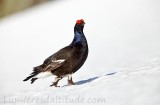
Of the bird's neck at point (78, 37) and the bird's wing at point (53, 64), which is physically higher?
the bird's neck at point (78, 37)

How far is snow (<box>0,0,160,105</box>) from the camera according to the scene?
1.74 metres

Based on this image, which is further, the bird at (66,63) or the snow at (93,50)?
the bird at (66,63)

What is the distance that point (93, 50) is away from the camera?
2.50m

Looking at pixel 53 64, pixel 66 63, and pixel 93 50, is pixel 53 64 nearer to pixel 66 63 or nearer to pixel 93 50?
pixel 66 63

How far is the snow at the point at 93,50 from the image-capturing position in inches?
68.5

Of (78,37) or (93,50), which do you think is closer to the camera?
(78,37)

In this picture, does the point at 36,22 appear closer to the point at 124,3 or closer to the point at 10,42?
the point at 10,42

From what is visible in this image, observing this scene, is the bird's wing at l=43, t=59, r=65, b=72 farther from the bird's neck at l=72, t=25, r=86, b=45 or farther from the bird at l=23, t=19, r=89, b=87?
the bird's neck at l=72, t=25, r=86, b=45

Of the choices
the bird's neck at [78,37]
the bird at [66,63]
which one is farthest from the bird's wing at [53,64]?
the bird's neck at [78,37]

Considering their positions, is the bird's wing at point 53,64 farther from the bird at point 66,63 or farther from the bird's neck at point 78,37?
the bird's neck at point 78,37

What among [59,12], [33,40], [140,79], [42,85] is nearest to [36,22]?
[59,12]

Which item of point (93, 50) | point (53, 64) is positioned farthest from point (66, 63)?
point (93, 50)

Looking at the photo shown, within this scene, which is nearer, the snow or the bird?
the snow

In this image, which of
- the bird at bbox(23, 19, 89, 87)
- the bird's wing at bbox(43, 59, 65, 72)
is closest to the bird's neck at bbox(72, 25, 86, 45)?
the bird at bbox(23, 19, 89, 87)
